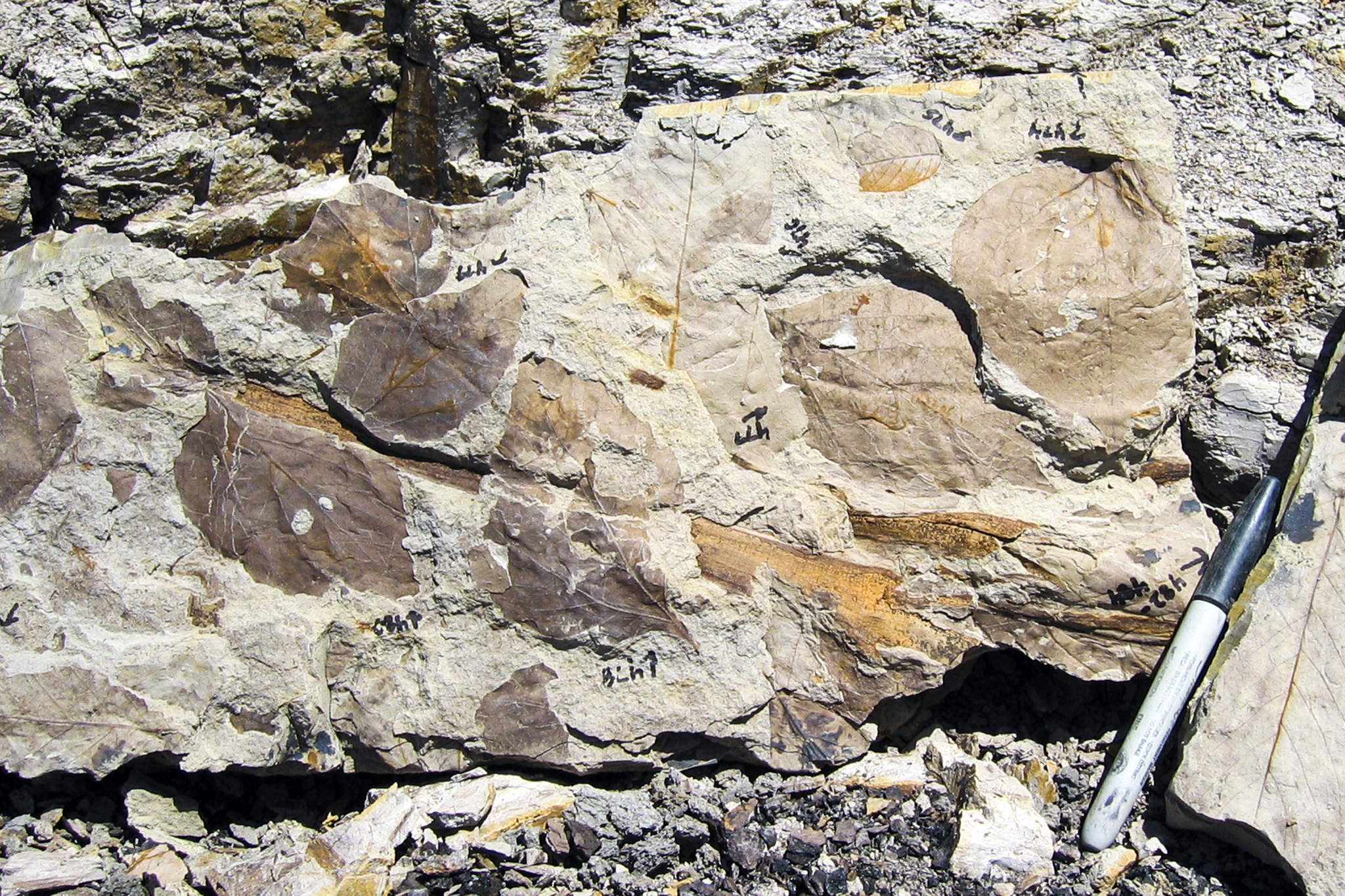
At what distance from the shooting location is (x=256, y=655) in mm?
2861

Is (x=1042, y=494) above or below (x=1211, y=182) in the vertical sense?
below

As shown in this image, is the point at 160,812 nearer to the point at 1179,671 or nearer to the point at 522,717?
the point at 522,717

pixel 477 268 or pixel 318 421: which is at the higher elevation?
pixel 477 268

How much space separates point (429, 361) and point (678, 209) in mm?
770

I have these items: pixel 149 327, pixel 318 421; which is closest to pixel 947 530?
pixel 318 421

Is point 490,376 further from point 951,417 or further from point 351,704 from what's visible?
point 951,417

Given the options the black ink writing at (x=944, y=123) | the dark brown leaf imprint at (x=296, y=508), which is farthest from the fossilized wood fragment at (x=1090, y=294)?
the dark brown leaf imprint at (x=296, y=508)

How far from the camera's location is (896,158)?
295 cm

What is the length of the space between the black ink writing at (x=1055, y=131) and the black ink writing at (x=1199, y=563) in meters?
1.11

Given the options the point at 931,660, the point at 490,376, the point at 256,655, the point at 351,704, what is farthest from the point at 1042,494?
the point at 256,655

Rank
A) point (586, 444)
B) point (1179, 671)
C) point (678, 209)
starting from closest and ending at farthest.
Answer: point (1179, 671)
point (586, 444)
point (678, 209)

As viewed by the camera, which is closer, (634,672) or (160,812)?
(634,672)

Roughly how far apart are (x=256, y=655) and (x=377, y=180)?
133 centimetres

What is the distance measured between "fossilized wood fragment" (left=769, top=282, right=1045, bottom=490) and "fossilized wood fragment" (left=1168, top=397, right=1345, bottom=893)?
0.62 meters
